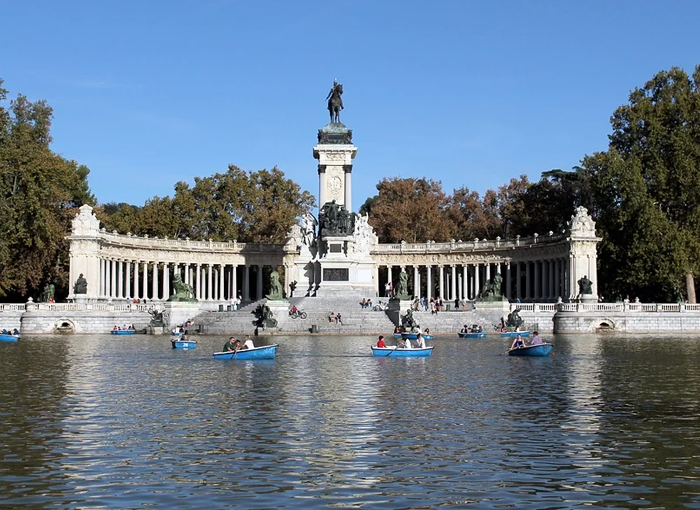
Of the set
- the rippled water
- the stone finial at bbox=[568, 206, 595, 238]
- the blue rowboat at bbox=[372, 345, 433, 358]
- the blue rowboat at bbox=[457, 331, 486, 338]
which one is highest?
the stone finial at bbox=[568, 206, 595, 238]

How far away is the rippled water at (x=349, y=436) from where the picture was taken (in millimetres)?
15430

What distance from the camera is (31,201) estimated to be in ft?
258

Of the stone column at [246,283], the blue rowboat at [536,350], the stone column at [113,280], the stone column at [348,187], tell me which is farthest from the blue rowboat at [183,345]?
the stone column at [246,283]

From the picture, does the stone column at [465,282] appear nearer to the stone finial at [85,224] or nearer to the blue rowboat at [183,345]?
the stone finial at [85,224]

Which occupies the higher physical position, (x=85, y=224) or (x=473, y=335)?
(x=85, y=224)

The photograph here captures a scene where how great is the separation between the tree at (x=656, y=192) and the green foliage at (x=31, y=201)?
155ft

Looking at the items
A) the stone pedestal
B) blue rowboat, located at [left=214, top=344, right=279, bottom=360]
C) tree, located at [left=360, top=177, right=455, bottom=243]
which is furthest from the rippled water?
tree, located at [left=360, top=177, right=455, bottom=243]

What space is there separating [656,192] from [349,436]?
67.1m

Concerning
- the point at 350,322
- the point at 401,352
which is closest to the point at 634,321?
the point at 350,322

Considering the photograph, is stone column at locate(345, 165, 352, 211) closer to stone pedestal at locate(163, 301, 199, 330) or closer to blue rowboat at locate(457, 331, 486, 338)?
stone pedestal at locate(163, 301, 199, 330)

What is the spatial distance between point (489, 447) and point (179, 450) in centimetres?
611

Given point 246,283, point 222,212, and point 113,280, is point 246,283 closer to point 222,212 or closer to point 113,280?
point 222,212

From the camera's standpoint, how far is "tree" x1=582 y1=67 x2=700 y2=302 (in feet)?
257

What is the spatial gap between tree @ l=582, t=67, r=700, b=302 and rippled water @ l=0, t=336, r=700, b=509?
140ft
